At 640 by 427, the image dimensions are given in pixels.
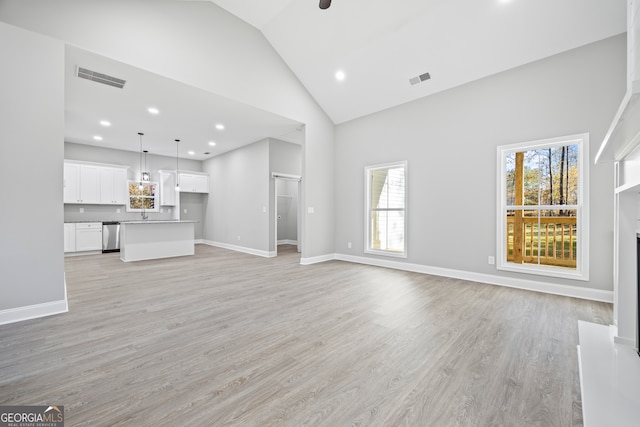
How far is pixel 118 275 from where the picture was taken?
4547 mm

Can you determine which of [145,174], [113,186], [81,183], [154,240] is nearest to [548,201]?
[154,240]

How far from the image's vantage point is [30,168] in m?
2.65

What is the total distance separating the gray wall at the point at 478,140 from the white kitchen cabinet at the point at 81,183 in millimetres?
6925

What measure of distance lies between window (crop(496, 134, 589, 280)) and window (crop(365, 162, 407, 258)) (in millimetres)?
1583

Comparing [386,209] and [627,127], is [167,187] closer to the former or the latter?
[386,209]

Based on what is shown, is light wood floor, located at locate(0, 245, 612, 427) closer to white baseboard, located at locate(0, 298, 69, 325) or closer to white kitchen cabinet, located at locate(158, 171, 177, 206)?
white baseboard, located at locate(0, 298, 69, 325)

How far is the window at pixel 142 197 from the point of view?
26.3 ft

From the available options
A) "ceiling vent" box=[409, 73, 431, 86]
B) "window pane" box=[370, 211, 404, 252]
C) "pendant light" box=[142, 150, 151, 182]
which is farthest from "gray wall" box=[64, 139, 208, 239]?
"ceiling vent" box=[409, 73, 431, 86]

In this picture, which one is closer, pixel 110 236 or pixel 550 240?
pixel 550 240

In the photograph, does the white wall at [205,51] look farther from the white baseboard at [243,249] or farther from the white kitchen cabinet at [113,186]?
the white kitchen cabinet at [113,186]

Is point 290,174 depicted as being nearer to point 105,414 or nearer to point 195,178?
point 195,178

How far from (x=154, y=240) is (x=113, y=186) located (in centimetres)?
274

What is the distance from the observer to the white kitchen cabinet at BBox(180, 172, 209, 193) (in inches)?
334

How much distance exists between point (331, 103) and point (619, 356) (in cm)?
540
